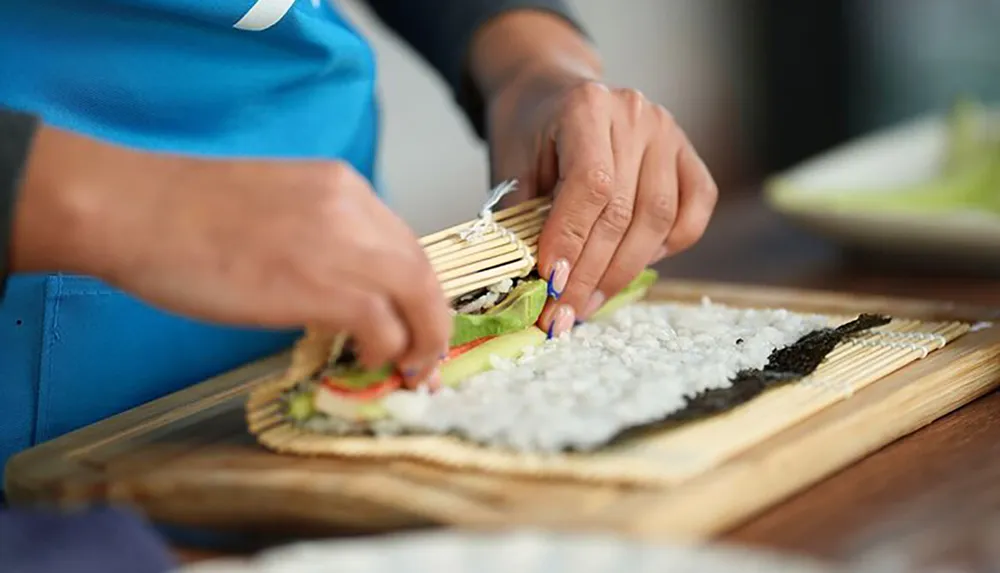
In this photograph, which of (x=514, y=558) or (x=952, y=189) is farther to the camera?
(x=952, y=189)

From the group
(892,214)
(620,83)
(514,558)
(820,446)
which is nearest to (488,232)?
(820,446)

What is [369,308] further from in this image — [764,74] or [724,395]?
[764,74]

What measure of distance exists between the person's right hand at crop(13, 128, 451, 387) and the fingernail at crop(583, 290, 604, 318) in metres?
0.34

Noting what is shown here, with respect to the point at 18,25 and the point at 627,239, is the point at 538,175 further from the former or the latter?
the point at 18,25

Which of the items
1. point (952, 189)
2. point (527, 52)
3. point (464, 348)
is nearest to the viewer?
point (464, 348)

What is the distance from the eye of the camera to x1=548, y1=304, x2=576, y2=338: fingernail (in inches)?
40.3

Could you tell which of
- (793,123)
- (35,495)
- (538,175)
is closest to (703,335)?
(538,175)

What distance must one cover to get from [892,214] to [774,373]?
2.08 feet

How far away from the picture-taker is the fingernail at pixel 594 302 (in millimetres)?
1086

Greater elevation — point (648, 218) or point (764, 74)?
point (648, 218)

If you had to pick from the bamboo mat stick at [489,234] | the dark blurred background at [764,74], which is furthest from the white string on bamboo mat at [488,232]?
the dark blurred background at [764,74]

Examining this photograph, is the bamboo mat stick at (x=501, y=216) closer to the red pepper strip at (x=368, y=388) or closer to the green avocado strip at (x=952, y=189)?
the red pepper strip at (x=368, y=388)

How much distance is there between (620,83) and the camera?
380 centimetres

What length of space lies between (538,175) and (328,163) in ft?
1.48
